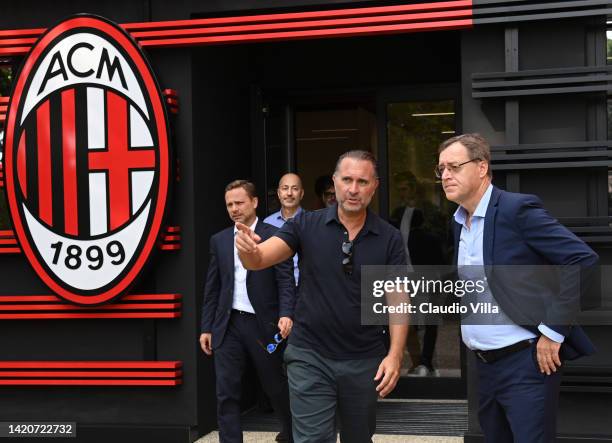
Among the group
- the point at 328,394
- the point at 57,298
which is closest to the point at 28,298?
the point at 57,298

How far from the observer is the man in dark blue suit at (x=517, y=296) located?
4305mm

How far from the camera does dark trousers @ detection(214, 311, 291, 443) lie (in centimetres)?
665

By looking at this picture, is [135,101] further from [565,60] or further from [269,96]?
[565,60]

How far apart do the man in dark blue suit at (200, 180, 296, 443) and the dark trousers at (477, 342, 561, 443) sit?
241cm

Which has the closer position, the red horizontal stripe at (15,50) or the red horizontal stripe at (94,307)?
the red horizontal stripe at (94,307)

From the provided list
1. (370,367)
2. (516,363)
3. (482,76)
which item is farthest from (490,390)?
(482,76)

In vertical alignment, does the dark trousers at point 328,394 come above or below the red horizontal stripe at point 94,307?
below

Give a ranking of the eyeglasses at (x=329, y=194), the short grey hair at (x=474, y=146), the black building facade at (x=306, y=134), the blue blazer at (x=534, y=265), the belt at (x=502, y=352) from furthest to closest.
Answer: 1. the eyeglasses at (x=329, y=194)
2. the black building facade at (x=306, y=134)
3. the short grey hair at (x=474, y=146)
4. the belt at (x=502, y=352)
5. the blue blazer at (x=534, y=265)

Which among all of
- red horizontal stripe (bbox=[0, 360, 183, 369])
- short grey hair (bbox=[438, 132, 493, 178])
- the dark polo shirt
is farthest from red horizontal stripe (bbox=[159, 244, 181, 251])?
short grey hair (bbox=[438, 132, 493, 178])

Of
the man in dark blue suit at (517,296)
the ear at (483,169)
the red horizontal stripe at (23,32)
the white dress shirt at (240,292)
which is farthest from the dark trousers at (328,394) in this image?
the red horizontal stripe at (23,32)

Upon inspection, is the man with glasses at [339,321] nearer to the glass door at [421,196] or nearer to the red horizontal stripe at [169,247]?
the red horizontal stripe at [169,247]

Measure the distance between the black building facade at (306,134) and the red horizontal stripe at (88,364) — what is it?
16mm

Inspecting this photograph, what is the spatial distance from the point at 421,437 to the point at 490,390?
320 centimetres

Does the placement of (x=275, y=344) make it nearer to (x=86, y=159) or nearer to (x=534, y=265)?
(x=86, y=159)
